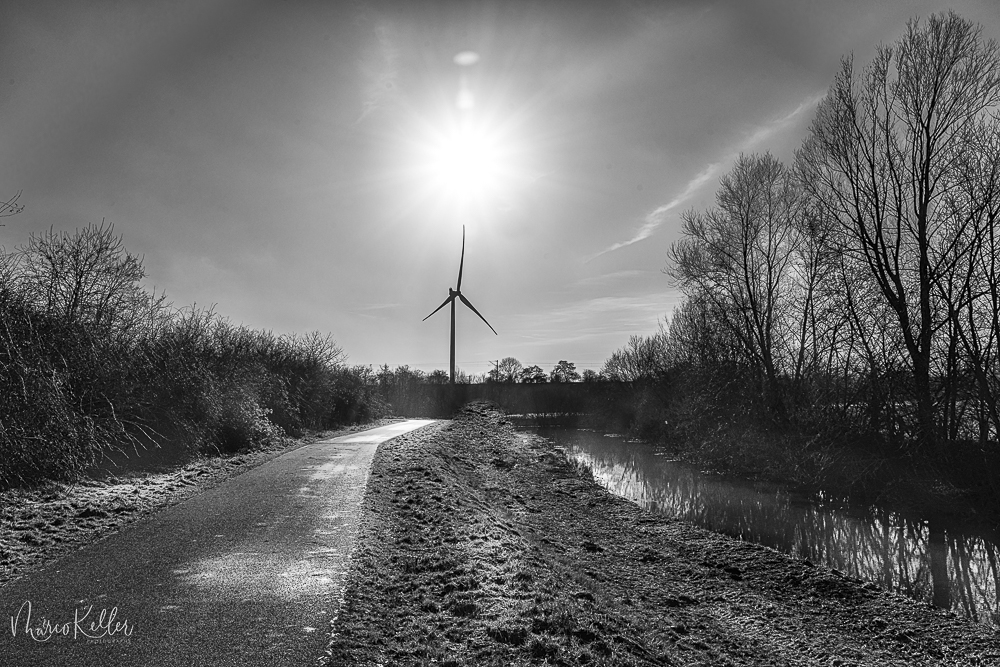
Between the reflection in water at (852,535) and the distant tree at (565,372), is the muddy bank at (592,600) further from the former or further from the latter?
the distant tree at (565,372)

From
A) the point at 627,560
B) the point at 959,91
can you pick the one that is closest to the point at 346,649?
the point at 627,560

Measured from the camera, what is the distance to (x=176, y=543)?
7.81m

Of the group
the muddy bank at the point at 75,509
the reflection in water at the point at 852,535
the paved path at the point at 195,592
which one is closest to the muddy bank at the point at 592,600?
the paved path at the point at 195,592

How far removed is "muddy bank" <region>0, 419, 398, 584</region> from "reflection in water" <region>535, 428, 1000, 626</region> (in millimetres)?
11535

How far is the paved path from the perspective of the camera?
189 inches

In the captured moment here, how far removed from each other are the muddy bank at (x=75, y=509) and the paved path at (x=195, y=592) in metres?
0.35

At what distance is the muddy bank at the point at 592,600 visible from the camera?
18.5 feet

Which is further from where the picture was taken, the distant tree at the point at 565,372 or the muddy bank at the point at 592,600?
the distant tree at the point at 565,372

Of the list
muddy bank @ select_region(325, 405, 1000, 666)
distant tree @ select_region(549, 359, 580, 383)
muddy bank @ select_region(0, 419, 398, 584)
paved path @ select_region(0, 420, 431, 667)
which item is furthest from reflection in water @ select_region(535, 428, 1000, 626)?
distant tree @ select_region(549, 359, 580, 383)

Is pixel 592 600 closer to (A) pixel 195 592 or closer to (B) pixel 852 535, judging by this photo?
(A) pixel 195 592

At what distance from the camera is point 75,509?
9.23 m

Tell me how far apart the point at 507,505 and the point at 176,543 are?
8618 millimetres

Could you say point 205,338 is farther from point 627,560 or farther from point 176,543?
point 627,560

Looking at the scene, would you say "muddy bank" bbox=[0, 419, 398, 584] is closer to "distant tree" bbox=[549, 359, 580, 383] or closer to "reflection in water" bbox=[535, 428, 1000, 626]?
"reflection in water" bbox=[535, 428, 1000, 626]
